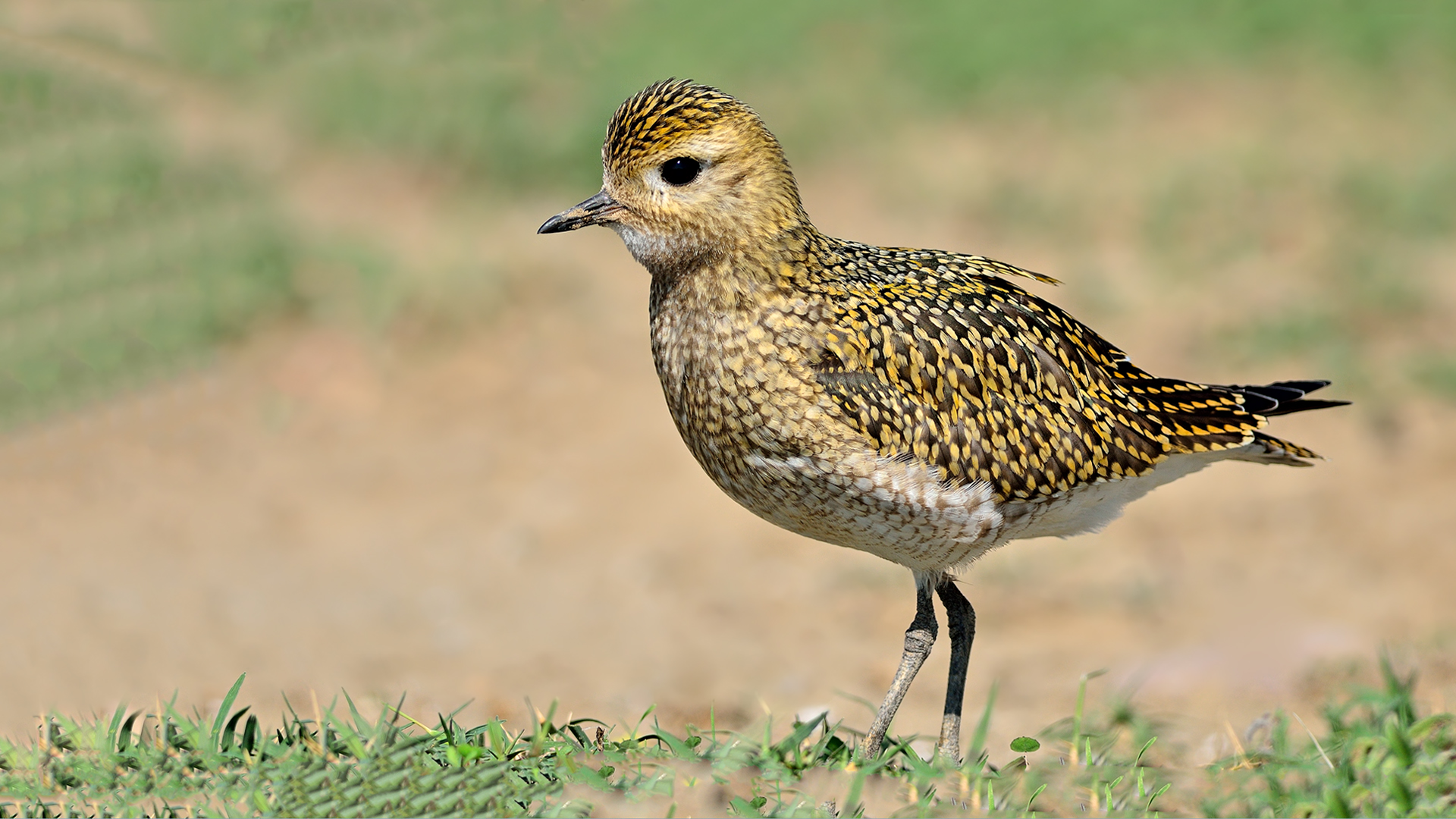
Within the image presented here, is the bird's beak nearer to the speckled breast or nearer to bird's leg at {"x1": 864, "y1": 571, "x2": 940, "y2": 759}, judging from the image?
the speckled breast

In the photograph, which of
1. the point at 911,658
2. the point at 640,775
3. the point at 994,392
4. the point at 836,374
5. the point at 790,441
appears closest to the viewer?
the point at 640,775

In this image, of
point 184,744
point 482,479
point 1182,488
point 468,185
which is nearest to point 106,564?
point 482,479

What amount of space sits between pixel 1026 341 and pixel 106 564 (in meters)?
5.79

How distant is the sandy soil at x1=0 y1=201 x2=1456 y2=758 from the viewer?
300 inches

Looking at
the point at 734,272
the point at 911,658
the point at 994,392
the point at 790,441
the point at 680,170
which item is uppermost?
the point at 680,170

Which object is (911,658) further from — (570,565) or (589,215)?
(570,565)

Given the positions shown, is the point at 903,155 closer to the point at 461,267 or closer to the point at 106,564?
the point at 461,267

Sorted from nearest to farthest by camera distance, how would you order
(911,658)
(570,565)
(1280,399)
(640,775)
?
(640,775) < (911,658) < (1280,399) < (570,565)

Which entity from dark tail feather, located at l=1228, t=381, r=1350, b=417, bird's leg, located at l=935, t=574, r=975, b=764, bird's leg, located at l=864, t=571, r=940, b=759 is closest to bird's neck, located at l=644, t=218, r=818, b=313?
bird's leg, located at l=864, t=571, r=940, b=759

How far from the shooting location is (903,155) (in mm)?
12680

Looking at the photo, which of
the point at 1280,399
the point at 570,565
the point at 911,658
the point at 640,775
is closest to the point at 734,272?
the point at 911,658

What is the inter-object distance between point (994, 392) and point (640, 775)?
71.2 inches

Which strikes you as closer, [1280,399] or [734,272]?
[734,272]

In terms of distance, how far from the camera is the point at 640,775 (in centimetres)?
457
